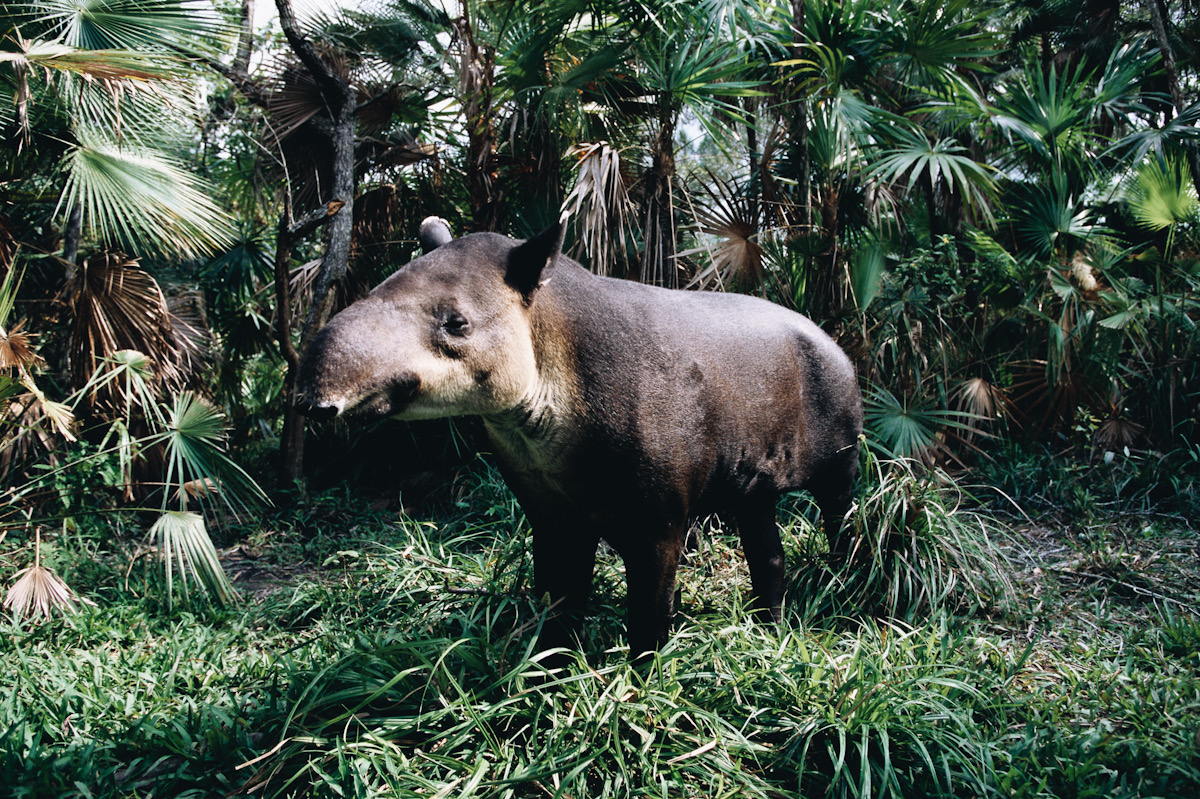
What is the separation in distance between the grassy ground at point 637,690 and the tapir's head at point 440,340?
0.92 m

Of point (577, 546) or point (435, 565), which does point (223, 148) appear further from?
point (577, 546)

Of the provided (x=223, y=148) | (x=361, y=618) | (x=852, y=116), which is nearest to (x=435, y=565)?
(x=361, y=618)

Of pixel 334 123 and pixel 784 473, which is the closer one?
pixel 784 473

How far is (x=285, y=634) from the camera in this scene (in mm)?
3633

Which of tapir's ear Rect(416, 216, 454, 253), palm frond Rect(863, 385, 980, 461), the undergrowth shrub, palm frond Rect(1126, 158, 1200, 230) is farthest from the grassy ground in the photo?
palm frond Rect(1126, 158, 1200, 230)

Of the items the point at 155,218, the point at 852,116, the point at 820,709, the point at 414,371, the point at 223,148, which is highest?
the point at 223,148

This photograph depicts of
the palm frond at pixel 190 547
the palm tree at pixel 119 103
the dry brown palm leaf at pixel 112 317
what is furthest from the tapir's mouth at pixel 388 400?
the dry brown palm leaf at pixel 112 317

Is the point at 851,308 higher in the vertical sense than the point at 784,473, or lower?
higher

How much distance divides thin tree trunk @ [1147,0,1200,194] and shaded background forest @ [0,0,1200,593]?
0.02 metres

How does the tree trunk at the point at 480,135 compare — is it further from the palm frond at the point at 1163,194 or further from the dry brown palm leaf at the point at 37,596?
the palm frond at the point at 1163,194

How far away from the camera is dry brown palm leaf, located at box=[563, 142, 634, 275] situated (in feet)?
14.7

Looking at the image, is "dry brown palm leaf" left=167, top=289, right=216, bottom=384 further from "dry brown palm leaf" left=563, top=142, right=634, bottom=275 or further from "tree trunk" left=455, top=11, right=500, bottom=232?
"dry brown palm leaf" left=563, top=142, right=634, bottom=275

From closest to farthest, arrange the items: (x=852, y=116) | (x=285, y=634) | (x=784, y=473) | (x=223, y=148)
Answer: (x=784, y=473), (x=285, y=634), (x=852, y=116), (x=223, y=148)

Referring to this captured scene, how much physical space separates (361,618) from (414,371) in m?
1.99
